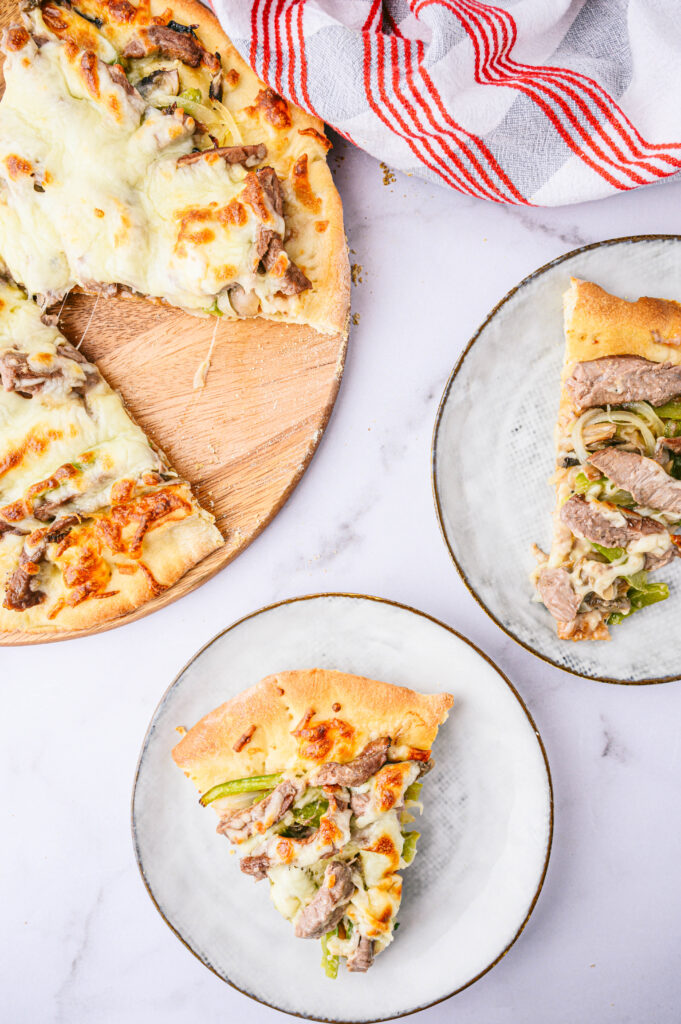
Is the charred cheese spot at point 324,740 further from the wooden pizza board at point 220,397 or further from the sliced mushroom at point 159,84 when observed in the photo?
the sliced mushroom at point 159,84

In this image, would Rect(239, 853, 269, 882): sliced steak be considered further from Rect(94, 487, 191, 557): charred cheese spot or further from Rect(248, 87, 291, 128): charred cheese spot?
Rect(248, 87, 291, 128): charred cheese spot

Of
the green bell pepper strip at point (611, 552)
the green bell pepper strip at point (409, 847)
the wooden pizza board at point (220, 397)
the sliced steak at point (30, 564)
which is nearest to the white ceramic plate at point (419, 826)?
the green bell pepper strip at point (409, 847)

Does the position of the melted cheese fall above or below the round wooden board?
above

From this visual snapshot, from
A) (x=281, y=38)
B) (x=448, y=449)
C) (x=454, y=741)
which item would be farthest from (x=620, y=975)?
(x=281, y=38)

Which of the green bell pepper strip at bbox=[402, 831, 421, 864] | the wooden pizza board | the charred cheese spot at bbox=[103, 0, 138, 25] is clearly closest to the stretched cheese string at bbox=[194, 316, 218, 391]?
the wooden pizza board

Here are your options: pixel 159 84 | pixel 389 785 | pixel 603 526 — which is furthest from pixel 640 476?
pixel 159 84

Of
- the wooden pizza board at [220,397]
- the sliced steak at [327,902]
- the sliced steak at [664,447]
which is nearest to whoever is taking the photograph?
the sliced steak at [327,902]
